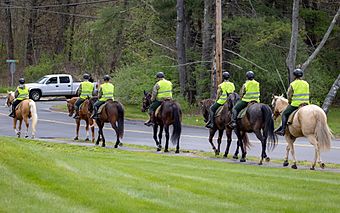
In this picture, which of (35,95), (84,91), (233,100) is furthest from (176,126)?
(35,95)

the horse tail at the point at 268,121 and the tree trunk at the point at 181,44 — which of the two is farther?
the tree trunk at the point at 181,44

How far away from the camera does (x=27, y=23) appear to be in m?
80.2

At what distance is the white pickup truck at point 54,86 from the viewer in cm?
6097

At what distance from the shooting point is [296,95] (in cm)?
2095

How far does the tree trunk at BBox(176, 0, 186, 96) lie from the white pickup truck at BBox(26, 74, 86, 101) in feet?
60.6

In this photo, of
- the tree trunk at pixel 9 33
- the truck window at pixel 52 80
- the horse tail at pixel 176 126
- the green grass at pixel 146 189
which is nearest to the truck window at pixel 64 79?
the truck window at pixel 52 80

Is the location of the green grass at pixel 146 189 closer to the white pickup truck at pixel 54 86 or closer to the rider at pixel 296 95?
the rider at pixel 296 95

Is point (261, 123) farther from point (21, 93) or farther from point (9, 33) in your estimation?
point (9, 33)

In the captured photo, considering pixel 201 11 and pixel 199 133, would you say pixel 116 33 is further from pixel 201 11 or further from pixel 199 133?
pixel 199 133

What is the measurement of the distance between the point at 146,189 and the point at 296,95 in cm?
888

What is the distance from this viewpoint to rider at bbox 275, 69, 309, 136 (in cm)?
2081

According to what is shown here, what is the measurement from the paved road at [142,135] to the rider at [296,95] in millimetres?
2943

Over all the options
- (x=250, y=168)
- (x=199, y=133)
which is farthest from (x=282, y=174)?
(x=199, y=133)

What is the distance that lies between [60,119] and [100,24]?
9884 mm
